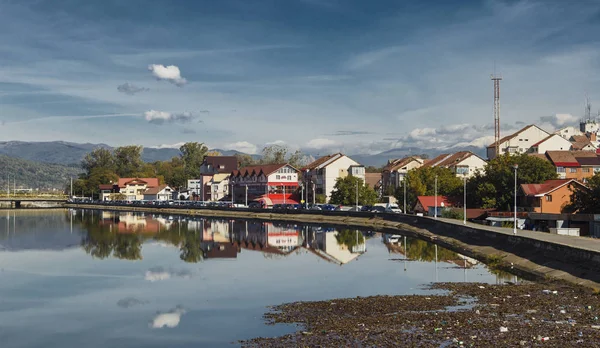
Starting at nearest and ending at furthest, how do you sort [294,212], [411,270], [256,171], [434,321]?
[434,321]
[411,270]
[294,212]
[256,171]

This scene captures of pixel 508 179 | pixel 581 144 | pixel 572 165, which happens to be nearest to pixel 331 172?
pixel 572 165

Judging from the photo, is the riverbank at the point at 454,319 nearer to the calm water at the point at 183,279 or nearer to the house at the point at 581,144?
the calm water at the point at 183,279

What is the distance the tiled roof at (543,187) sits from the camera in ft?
250

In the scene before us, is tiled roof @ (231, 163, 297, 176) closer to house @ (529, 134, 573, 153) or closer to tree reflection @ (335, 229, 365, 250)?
house @ (529, 134, 573, 153)

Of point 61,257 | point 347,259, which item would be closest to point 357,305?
point 347,259

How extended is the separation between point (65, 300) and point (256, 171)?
115 metres

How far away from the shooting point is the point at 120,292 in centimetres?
4134

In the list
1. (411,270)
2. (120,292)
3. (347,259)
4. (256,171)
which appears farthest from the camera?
(256,171)

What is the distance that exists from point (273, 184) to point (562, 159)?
6253 centimetres

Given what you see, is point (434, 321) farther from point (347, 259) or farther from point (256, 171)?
point (256, 171)

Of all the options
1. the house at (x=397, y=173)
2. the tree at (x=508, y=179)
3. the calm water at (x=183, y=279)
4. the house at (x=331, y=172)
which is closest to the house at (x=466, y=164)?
the house at (x=397, y=173)

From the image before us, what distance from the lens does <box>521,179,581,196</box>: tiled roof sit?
250ft

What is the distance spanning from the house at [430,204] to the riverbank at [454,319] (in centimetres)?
5732

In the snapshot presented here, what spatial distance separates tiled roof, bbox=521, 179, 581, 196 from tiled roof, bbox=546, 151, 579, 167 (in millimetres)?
29004
